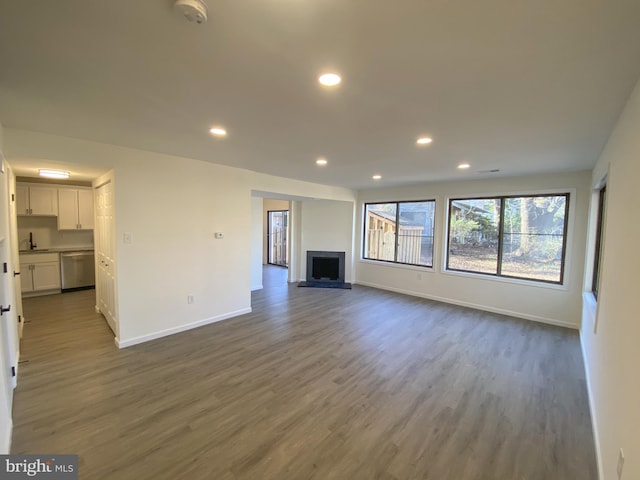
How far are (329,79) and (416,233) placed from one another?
208 inches

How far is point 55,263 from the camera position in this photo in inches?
231

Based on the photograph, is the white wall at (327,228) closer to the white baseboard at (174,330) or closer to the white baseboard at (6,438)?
the white baseboard at (174,330)

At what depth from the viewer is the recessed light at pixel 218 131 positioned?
2.64 m

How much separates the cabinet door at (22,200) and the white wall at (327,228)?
18.6 feet

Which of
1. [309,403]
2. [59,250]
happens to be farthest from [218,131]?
[59,250]

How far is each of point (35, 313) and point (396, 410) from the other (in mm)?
5939

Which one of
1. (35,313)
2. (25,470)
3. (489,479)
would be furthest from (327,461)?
(35,313)

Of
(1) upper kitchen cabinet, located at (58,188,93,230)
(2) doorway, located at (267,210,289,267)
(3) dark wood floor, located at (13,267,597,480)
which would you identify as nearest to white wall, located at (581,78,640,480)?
(3) dark wood floor, located at (13,267,597,480)

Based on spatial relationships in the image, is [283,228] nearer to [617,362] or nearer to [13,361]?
[13,361]

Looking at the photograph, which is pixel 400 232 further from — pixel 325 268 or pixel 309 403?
pixel 309 403

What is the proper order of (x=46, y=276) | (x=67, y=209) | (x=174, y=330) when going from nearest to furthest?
(x=174, y=330), (x=46, y=276), (x=67, y=209)

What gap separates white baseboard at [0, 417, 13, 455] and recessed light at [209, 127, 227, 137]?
2.64 meters

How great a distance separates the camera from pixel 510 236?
507 cm

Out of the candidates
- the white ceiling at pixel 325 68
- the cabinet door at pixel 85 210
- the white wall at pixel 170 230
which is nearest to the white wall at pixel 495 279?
the white ceiling at pixel 325 68
